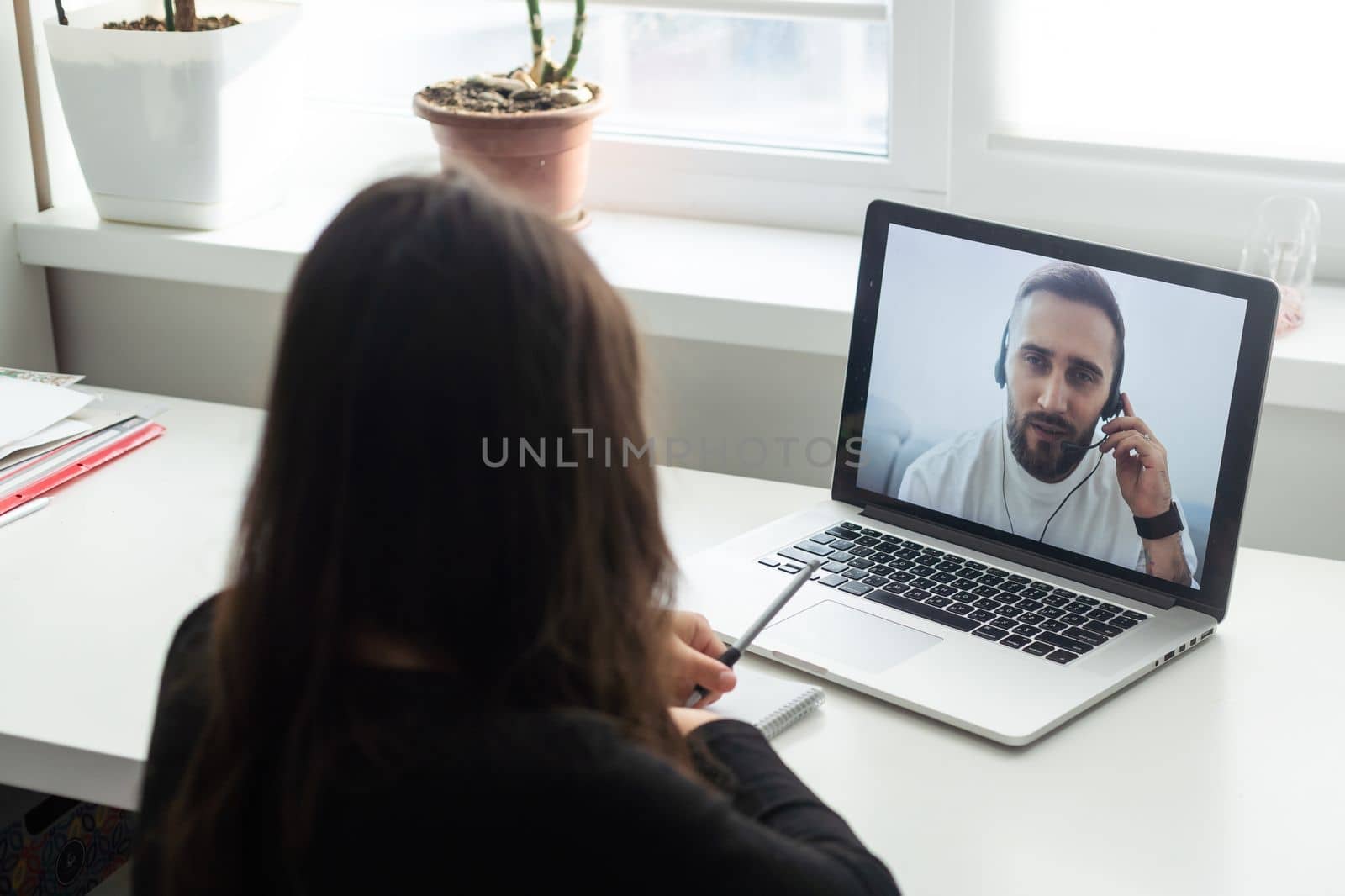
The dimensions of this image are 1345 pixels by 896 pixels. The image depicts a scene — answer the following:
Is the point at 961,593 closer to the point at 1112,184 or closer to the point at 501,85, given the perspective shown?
the point at 1112,184

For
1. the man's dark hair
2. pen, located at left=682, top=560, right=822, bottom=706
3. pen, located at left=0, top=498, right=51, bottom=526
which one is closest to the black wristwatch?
the man's dark hair

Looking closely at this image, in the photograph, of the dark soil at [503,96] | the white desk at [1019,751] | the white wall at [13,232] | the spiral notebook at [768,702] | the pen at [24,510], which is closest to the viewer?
the white desk at [1019,751]

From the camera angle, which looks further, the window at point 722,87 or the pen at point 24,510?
the window at point 722,87

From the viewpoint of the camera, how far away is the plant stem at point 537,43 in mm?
1439

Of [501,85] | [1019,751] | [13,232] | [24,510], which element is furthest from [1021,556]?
[13,232]

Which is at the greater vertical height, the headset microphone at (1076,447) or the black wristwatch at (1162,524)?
the headset microphone at (1076,447)

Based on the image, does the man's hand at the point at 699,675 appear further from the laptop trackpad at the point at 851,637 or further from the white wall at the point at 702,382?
the white wall at the point at 702,382

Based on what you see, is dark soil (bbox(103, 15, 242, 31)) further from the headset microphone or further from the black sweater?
the black sweater

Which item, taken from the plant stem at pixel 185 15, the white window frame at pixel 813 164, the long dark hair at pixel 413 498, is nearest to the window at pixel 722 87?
the white window frame at pixel 813 164

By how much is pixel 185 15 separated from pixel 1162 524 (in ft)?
3.74

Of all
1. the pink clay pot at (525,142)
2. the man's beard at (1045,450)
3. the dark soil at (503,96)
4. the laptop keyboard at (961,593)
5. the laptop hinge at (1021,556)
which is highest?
the dark soil at (503,96)

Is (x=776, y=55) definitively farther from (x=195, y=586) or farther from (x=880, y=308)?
(x=195, y=586)

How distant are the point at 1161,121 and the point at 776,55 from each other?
44 cm

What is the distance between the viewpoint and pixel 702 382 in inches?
58.9
